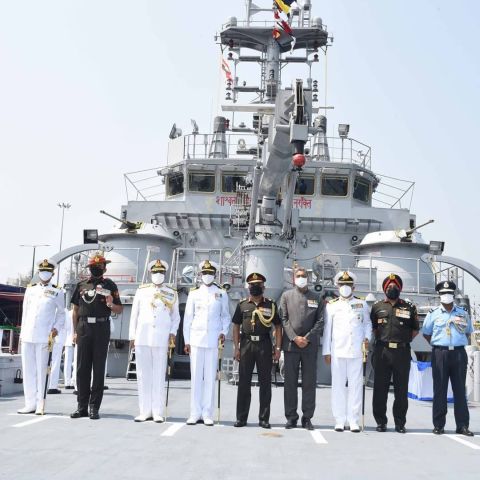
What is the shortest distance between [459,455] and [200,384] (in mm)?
2637

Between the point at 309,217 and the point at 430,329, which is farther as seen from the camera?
the point at 309,217

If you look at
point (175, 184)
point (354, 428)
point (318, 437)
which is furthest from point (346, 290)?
point (175, 184)

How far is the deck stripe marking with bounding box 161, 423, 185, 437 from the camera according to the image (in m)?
5.28

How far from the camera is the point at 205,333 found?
643 centimetres

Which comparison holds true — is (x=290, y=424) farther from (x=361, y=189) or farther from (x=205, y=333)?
(x=361, y=189)

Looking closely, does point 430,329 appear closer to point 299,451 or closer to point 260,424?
point 260,424

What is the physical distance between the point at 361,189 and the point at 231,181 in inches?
143

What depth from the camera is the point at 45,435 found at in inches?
195

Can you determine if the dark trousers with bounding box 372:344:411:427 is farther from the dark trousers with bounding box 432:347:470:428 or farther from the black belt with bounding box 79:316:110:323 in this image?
the black belt with bounding box 79:316:110:323

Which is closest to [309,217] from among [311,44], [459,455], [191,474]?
[311,44]

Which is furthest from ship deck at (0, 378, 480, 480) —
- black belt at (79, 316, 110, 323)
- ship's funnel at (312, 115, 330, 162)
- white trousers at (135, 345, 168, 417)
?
ship's funnel at (312, 115, 330, 162)

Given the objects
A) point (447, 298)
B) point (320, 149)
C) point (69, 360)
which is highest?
point (320, 149)

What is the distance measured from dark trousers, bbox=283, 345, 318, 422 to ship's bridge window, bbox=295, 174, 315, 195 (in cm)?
1018

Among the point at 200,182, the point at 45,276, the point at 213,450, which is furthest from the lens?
the point at 200,182
